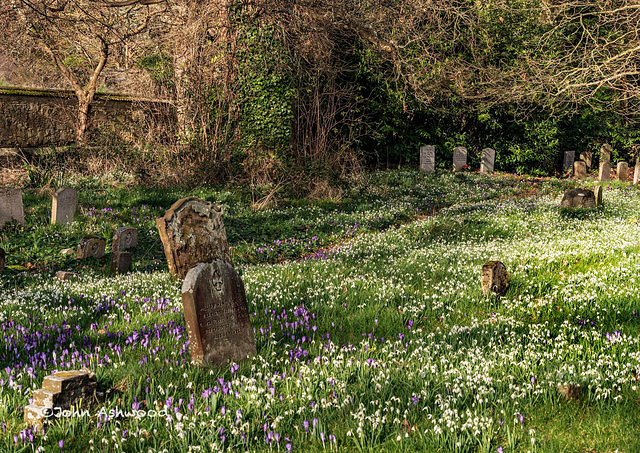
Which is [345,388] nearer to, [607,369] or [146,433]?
[146,433]

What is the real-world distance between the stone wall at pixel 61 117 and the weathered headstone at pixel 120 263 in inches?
364

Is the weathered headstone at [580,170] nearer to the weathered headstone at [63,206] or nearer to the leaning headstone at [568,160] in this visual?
the leaning headstone at [568,160]

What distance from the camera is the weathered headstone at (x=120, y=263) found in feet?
30.6

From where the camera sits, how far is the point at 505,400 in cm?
397

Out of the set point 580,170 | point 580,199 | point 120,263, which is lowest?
point 120,263

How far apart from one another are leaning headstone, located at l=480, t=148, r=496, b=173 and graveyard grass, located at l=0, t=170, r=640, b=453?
44.4 ft

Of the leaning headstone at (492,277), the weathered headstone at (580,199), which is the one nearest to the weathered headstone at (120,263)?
the leaning headstone at (492,277)

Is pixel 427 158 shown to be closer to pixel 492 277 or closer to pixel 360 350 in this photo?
pixel 492 277

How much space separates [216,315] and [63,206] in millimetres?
8620

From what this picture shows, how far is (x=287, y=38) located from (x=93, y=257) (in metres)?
→ 10.3

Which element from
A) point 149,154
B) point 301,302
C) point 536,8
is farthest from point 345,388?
point 536,8

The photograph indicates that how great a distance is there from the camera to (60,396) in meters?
3.63

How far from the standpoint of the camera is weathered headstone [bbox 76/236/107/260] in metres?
10.2

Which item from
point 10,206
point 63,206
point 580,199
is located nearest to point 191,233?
point 63,206
